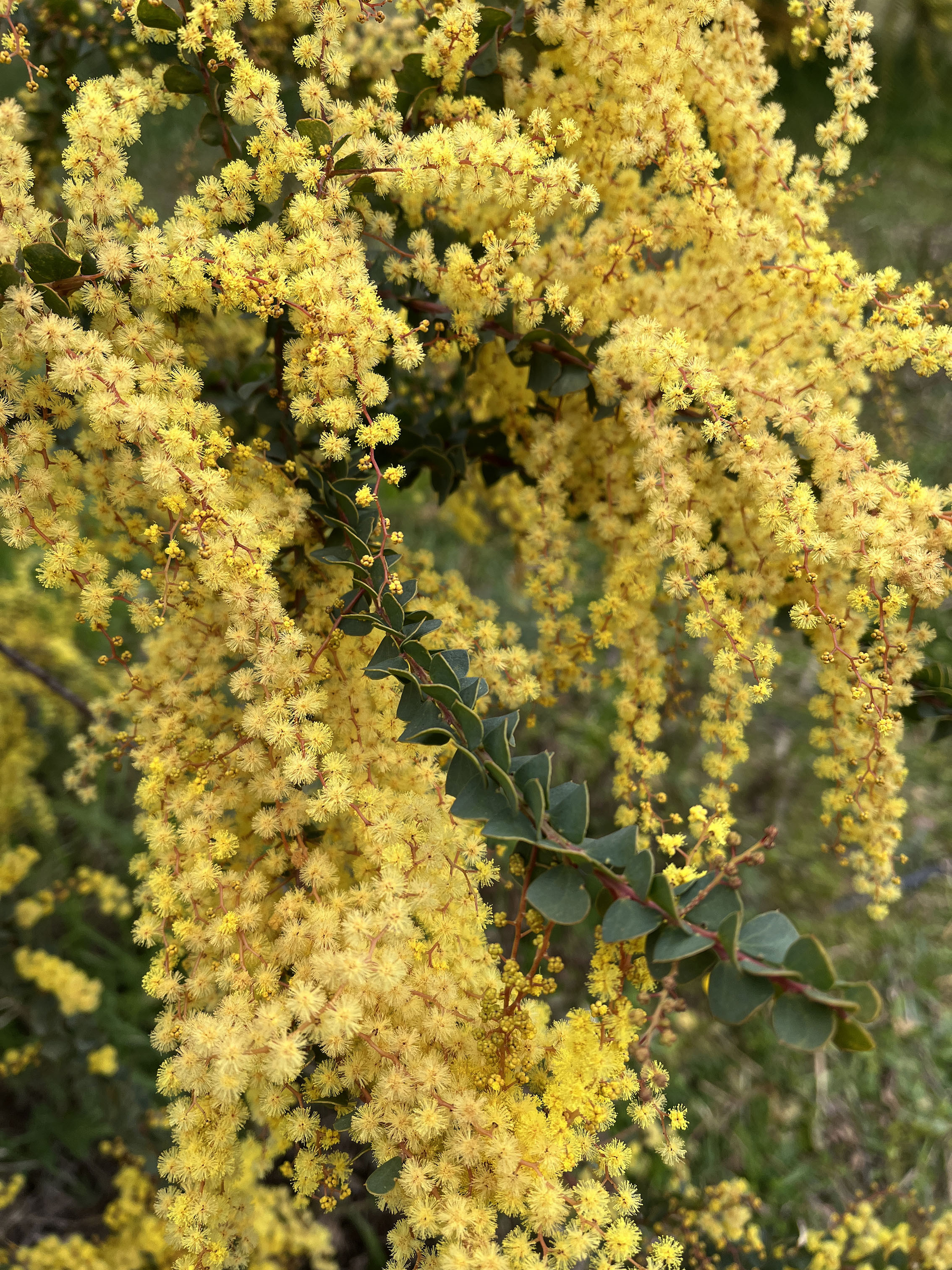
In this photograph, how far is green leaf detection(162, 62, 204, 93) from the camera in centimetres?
97

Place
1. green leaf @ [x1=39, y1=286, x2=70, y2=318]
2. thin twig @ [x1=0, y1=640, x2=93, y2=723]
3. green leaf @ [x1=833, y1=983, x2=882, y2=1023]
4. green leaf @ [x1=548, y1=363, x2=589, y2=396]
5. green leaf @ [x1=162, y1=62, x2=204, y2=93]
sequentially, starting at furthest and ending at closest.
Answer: thin twig @ [x1=0, y1=640, x2=93, y2=723], green leaf @ [x1=548, y1=363, x2=589, y2=396], green leaf @ [x1=162, y1=62, x2=204, y2=93], green leaf @ [x1=39, y1=286, x2=70, y2=318], green leaf @ [x1=833, y1=983, x2=882, y2=1023]

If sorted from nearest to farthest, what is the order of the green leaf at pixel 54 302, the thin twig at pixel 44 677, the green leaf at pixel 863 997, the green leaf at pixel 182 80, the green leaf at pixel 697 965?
the green leaf at pixel 863 997 < the green leaf at pixel 697 965 < the green leaf at pixel 54 302 < the green leaf at pixel 182 80 < the thin twig at pixel 44 677

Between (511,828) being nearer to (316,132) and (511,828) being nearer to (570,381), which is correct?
(570,381)

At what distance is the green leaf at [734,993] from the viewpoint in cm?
69

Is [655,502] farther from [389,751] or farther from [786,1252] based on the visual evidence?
[786,1252]

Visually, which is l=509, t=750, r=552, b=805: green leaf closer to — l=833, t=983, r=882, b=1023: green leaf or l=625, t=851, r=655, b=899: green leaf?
l=625, t=851, r=655, b=899: green leaf

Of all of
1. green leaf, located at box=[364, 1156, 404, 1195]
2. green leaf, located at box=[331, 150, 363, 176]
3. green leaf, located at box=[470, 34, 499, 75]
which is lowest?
green leaf, located at box=[364, 1156, 404, 1195]

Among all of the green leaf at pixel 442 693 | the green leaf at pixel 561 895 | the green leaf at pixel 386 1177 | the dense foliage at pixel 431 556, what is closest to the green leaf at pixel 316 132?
the dense foliage at pixel 431 556

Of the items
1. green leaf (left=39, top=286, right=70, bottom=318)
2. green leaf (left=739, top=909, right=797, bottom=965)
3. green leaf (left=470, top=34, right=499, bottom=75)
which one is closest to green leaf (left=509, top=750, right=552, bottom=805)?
green leaf (left=739, top=909, right=797, bottom=965)

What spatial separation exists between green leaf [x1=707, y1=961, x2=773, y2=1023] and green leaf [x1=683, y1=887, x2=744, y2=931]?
4 cm

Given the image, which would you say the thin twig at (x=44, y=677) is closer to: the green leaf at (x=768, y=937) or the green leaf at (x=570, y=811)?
the green leaf at (x=570, y=811)

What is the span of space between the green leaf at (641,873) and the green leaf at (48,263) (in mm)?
849

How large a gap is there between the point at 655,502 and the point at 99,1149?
6.77 feet

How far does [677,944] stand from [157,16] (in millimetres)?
1147
